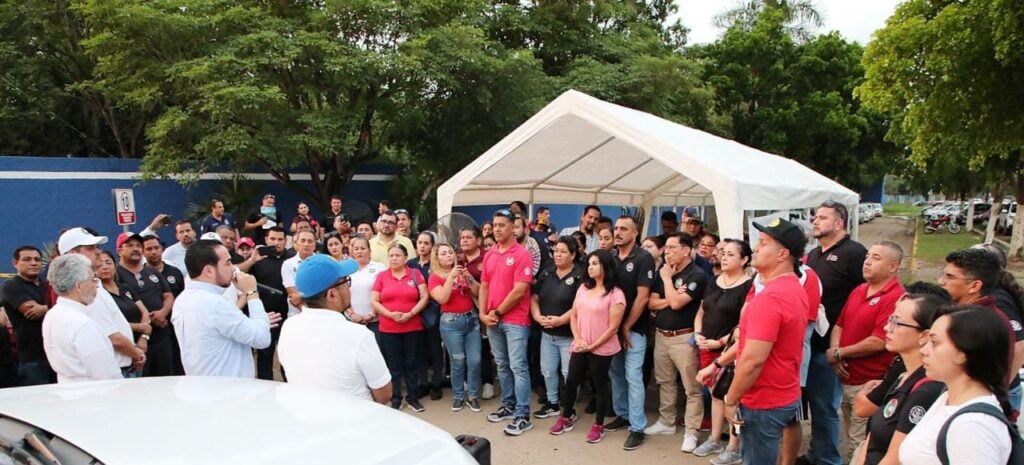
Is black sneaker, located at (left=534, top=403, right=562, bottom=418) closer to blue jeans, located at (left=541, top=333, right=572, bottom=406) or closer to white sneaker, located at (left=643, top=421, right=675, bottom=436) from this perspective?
blue jeans, located at (left=541, top=333, right=572, bottom=406)

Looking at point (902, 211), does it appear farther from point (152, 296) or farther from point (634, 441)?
point (152, 296)

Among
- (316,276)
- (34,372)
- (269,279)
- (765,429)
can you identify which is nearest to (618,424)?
(765,429)

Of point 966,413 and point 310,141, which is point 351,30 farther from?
point 966,413

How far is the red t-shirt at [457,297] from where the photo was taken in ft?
16.8

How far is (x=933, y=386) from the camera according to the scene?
205cm

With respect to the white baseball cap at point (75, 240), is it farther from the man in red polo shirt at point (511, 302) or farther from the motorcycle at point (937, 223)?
the motorcycle at point (937, 223)

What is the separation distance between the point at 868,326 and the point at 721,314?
2.75ft

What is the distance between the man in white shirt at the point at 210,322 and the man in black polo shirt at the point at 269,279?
98.7 inches

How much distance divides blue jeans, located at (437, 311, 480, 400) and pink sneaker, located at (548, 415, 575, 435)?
0.90 metres

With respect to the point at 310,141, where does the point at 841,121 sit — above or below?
above

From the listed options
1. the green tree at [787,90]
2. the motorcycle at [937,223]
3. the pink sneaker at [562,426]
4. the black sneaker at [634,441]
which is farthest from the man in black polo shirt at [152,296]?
the motorcycle at [937,223]

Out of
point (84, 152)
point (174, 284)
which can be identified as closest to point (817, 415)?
point (174, 284)

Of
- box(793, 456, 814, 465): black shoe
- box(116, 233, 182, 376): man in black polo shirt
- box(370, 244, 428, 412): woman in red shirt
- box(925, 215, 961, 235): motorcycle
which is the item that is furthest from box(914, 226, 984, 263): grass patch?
box(116, 233, 182, 376): man in black polo shirt

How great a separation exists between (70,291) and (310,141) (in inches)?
350
